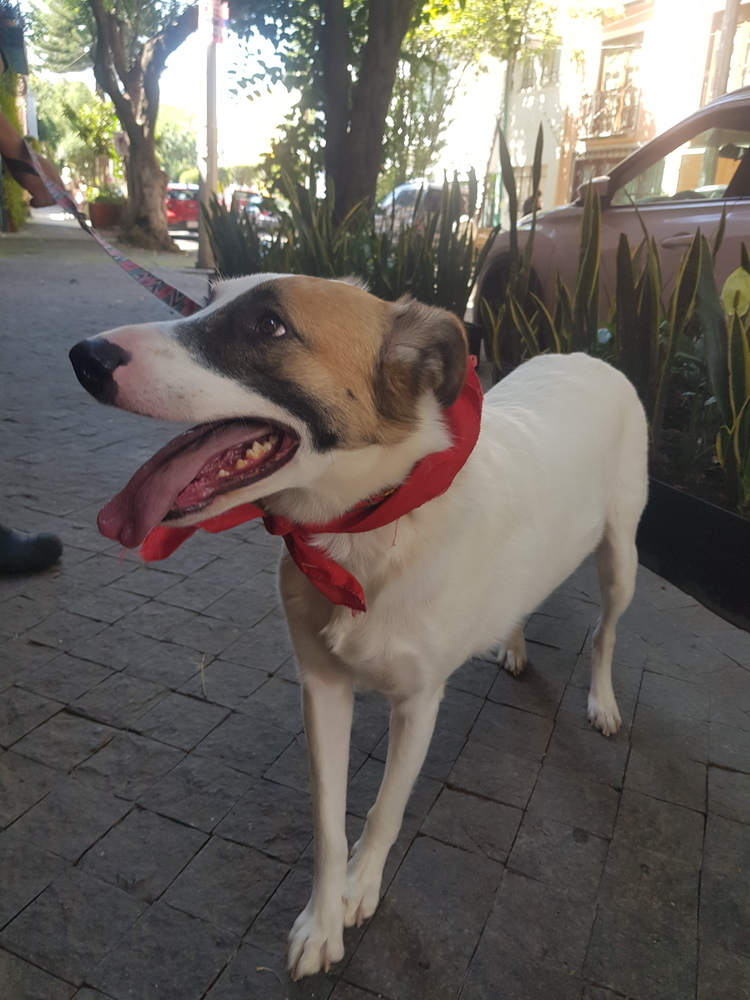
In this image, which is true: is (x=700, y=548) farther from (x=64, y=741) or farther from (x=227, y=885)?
(x=64, y=741)

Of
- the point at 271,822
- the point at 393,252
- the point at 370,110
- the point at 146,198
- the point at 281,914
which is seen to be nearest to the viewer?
the point at 281,914

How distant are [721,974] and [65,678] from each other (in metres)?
2.18

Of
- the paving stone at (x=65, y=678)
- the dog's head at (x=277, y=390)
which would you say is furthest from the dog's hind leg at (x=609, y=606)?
the paving stone at (x=65, y=678)

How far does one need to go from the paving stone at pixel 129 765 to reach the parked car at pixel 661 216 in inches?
126

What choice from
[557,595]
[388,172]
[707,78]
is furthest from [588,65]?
[557,595]

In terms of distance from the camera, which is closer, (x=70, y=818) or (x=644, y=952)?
(x=644, y=952)

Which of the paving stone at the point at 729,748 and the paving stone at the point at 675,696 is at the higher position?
the paving stone at the point at 729,748

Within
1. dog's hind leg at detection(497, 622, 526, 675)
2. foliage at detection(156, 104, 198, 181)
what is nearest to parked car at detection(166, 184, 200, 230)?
foliage at detection(156, 104, 198, 181)

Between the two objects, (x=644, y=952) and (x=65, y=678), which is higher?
(x=65, y=678)

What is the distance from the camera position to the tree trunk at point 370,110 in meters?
6.73

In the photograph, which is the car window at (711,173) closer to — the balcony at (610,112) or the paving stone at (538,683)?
the paving stone at (538,683)

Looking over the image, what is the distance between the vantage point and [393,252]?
5.76m

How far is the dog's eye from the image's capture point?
157 centimetres

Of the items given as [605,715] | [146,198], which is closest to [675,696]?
[605,715]
